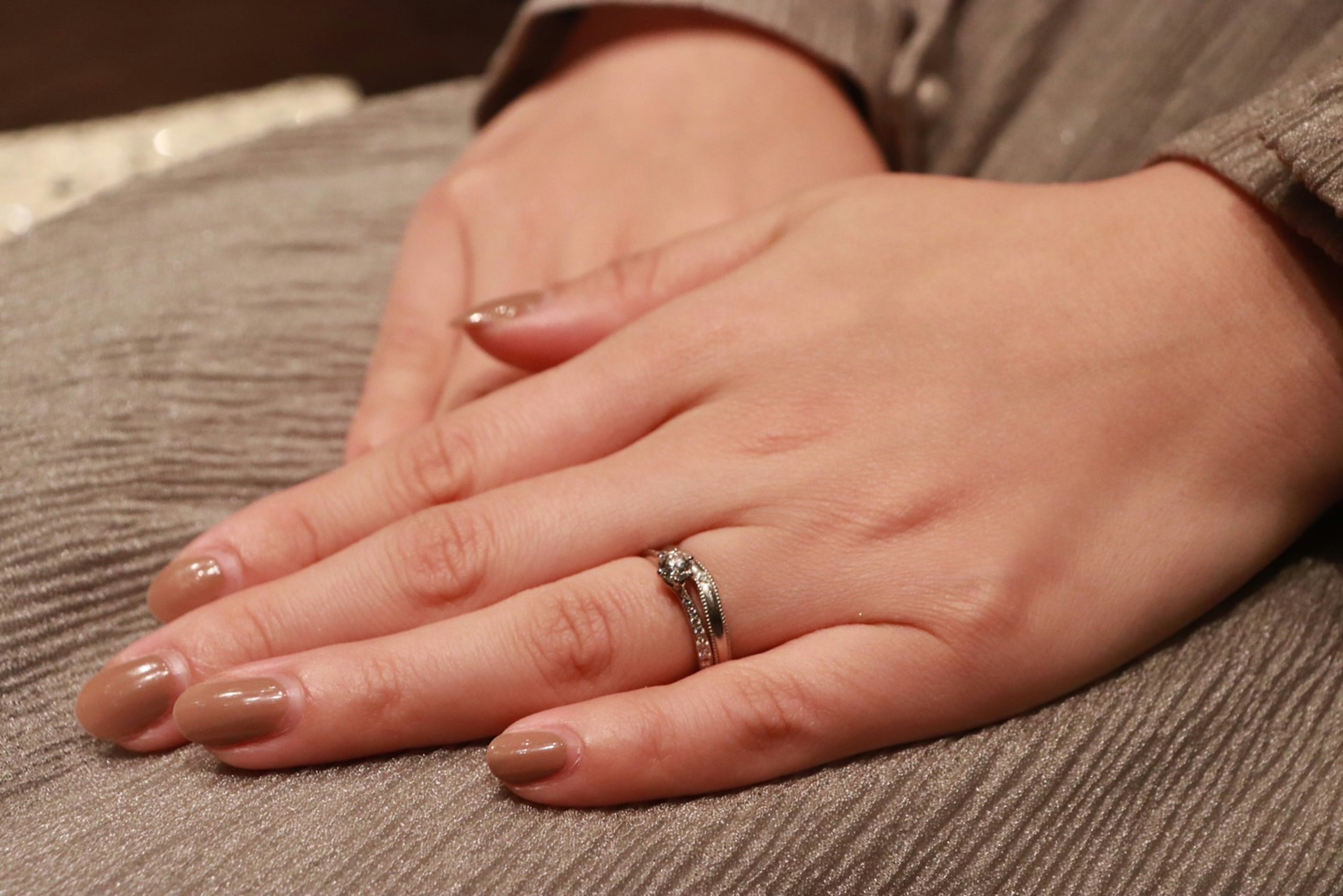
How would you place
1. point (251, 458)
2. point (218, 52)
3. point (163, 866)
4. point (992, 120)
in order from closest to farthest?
point (163, 866)
point (251, 458)
point (992, 120)
point (218, 52)

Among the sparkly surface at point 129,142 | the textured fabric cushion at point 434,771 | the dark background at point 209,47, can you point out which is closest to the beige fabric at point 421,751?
the textured fabric cushion at point 434,771

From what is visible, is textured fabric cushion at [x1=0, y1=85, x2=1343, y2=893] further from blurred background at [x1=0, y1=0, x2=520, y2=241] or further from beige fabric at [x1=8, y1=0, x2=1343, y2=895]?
blurred background at [x1=0, y1=0, x2=520, y2=241]

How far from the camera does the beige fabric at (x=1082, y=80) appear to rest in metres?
0.48

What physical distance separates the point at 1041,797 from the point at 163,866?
1.18 feet

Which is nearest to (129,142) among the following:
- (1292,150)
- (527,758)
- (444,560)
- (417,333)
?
(417,333)

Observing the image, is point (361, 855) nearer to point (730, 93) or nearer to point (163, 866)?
point (163, 866)

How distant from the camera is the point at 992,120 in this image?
0.74 metres

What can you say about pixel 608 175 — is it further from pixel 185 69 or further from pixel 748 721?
pixel 185 69

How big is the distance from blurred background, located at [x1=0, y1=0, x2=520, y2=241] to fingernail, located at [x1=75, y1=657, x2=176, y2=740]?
612mm

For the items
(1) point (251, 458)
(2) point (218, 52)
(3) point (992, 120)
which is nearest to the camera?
(1) point (251, 458)

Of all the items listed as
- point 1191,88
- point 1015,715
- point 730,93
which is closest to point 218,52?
point 730,93

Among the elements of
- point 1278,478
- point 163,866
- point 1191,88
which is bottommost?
point 163,866

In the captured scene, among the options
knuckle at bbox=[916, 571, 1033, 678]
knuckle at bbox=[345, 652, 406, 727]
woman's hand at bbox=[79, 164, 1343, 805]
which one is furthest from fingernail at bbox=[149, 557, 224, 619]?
knuckle at bbox=[916, 571, 1033, 678]

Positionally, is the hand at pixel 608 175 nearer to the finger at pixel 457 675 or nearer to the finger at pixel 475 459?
the finger at pixel 475 459
